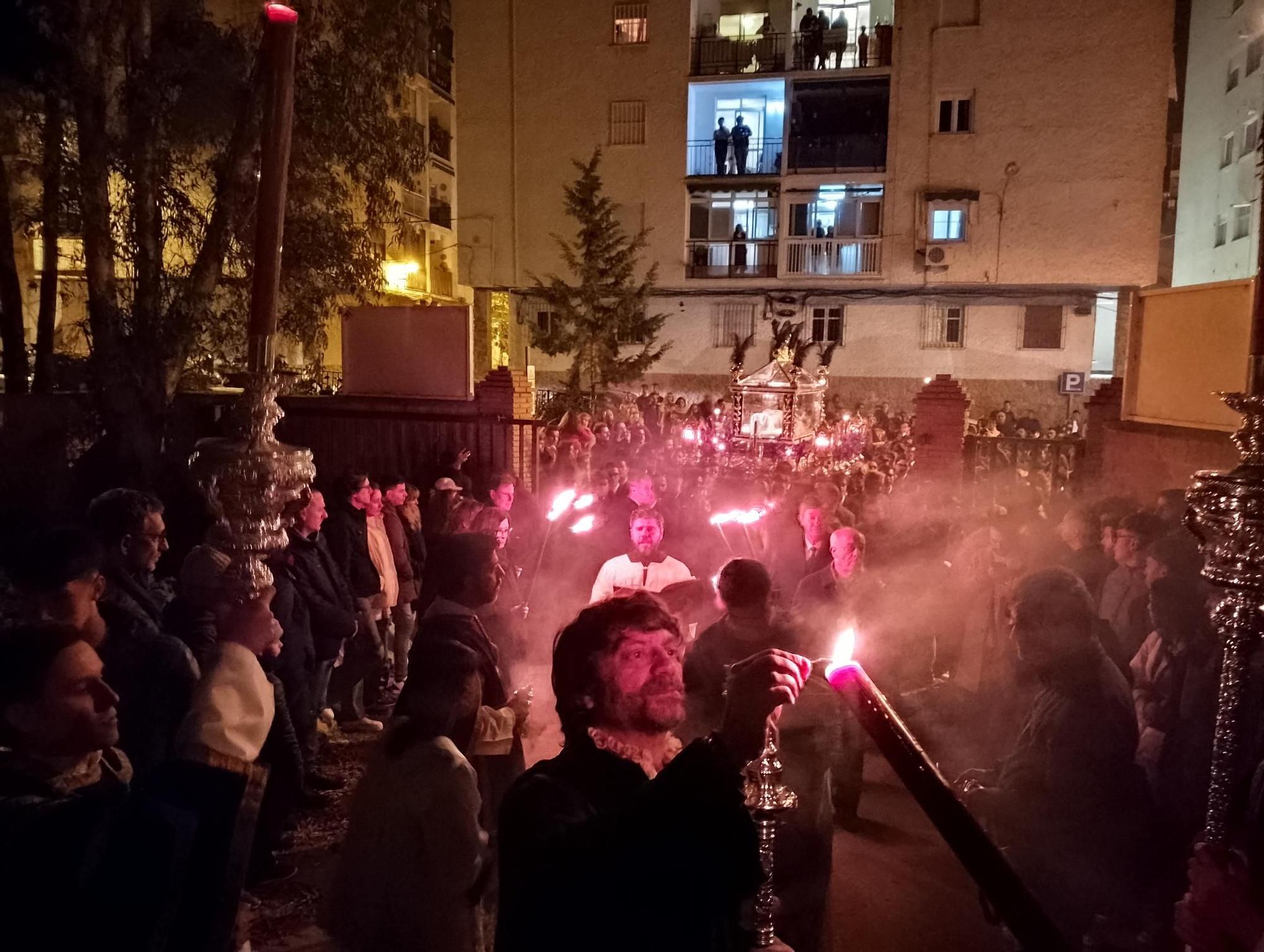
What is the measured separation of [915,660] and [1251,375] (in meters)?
4.78

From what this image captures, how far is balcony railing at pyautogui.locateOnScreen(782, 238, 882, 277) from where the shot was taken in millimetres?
27203

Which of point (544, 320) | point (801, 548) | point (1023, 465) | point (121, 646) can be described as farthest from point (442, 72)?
point (121, 646)

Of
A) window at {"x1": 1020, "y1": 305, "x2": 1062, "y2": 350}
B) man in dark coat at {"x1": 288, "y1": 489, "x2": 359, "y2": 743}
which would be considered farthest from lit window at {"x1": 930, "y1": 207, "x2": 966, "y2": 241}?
man in dark coat at {"x1": 288, "y1": 489, "x2": 359, "y2": 743}

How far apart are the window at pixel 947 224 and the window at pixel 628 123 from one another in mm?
9440

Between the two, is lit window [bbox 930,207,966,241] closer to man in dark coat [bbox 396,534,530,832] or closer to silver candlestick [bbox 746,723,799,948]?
man in dark coat [bbox 396,534,530,832]

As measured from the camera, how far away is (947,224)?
2677 cm

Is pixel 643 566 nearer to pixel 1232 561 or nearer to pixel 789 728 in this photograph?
pixel 789 728

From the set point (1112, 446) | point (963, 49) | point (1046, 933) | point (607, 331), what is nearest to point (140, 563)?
point (1046, 933)

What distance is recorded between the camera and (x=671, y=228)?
2853cm

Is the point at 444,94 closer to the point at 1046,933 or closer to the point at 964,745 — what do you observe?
the point at 964,745

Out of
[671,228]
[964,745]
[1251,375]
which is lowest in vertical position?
[964,745]

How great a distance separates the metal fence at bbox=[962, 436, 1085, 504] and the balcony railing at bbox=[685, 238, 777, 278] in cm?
1735

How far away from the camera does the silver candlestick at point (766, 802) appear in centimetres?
190

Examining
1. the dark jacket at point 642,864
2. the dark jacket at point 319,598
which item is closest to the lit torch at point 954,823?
the dark jacket at point 642,864
